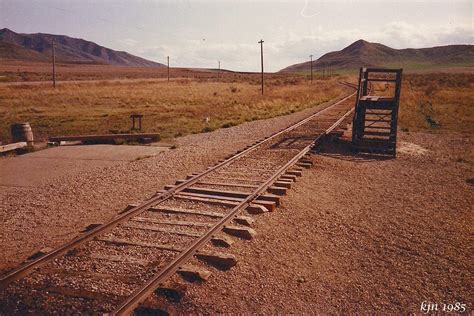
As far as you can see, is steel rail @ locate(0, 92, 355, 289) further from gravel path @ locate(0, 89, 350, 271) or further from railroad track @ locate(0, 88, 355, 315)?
gravel path @ locate(0, 89, 350, 271)

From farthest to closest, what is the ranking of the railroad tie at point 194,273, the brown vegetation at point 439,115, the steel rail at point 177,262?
the brown vegetation at point 439,115 → the railroad tie at point 194,273 → the steel rail at point 177,262

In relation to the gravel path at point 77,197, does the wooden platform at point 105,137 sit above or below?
above

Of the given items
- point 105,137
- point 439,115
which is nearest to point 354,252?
point 105,137

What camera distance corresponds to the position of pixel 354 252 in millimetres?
6180

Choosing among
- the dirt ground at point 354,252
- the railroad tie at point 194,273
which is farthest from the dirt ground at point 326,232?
the railroad tie at point 194,273

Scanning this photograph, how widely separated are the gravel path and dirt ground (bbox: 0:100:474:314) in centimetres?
2

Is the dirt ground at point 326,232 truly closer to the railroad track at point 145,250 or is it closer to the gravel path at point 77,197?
the gravel path at point 77,197

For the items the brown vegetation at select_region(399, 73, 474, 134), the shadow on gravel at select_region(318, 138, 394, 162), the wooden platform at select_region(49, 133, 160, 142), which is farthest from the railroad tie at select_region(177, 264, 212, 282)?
the brown vegetation at select_region(399, 73, 474, 134)

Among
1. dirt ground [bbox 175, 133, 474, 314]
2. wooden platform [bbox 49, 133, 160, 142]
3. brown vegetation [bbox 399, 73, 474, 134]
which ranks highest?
brown vegetation [bbox 399, 73, 474, 134]

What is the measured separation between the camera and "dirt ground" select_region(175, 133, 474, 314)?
16.0 ft

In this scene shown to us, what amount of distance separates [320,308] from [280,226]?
2.30m

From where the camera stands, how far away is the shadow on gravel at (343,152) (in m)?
12.8

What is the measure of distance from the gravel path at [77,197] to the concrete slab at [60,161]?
442 millimetres

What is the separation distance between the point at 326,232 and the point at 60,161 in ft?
29.5
